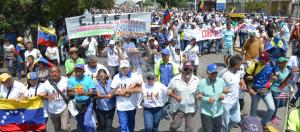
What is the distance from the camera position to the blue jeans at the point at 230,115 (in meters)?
6.90

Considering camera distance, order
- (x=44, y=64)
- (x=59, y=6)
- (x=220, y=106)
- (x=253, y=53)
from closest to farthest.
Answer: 1. (x=220, y=106)
2. (x=44, y=64)
3. (x=253, y=53)
4. (x=59, y=6)

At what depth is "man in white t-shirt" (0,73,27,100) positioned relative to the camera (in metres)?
6.78

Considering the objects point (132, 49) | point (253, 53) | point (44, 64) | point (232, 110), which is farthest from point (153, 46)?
point (232, 110)

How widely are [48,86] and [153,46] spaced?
504cm

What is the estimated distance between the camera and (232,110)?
23.4ft

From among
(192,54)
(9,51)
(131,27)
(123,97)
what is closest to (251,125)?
(123,97)

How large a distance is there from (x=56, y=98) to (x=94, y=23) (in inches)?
211

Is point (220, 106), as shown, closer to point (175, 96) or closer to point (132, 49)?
point (175, 96)

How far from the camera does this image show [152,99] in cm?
689

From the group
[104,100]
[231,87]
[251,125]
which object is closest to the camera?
[251,125]

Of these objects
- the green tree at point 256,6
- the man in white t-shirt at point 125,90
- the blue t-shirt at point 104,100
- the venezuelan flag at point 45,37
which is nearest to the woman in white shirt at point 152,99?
the man in white t-shirt at point 125,90

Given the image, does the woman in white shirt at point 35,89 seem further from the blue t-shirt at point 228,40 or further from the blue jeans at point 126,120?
the blue t-shirt at point 228,40

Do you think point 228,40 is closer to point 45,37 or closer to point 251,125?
point 45,37

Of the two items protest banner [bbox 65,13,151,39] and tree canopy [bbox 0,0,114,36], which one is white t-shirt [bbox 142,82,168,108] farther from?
tree canopy [bbox 0,0,114,36]
